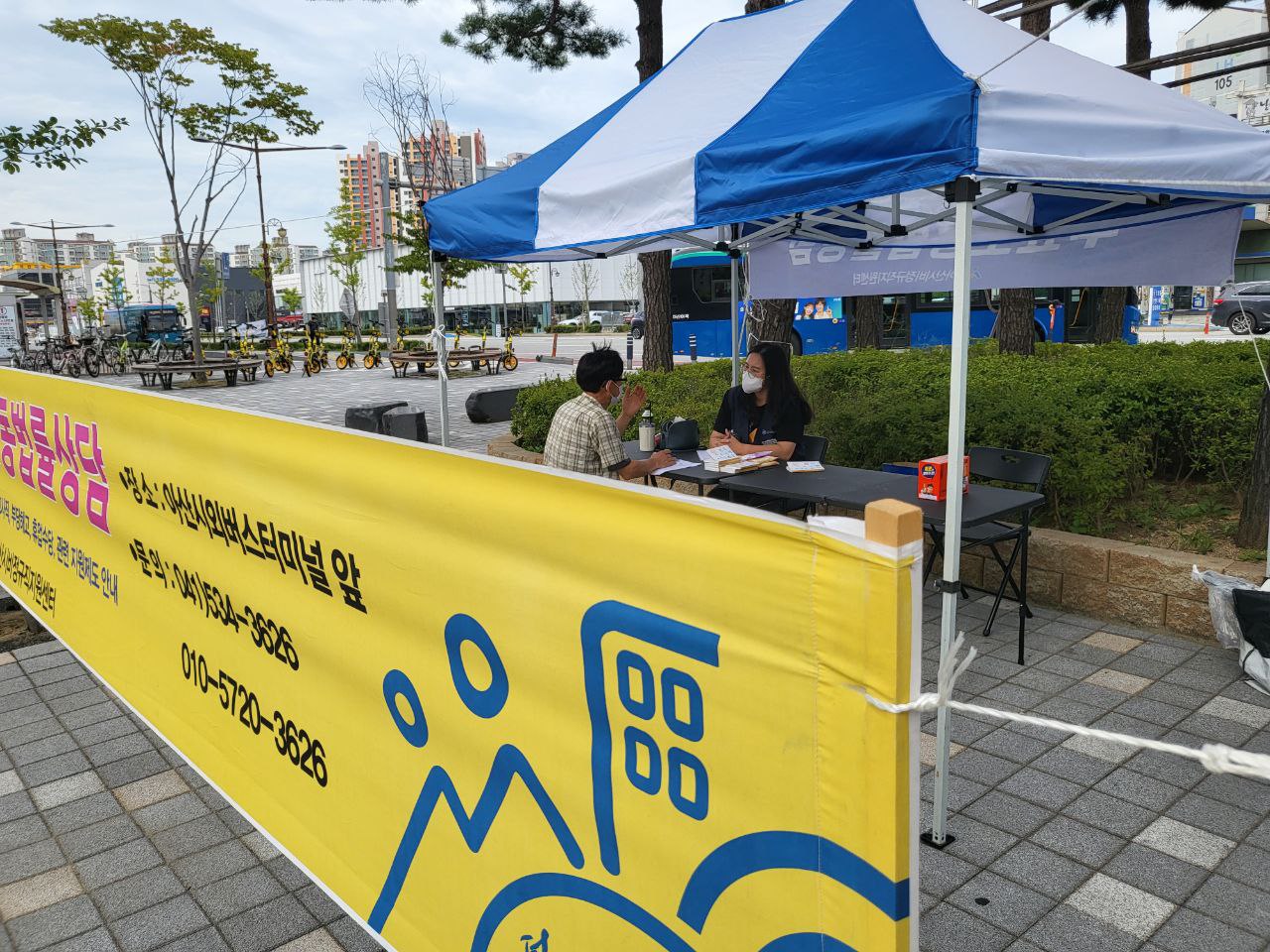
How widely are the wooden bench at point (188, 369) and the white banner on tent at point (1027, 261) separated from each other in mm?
17719

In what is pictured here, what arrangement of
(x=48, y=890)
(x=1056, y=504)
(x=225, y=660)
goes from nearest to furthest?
1. (x=225, y=660)
2. (x=48, y=890)
3. (x=1056, y=504)

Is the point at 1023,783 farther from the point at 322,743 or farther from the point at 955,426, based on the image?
the point at 322,743

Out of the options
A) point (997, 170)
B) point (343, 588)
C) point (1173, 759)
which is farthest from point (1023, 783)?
point (343, 588)

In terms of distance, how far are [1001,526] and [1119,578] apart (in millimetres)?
729

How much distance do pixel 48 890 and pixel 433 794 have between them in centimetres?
211

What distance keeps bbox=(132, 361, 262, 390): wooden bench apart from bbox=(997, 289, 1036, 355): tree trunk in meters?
17.6

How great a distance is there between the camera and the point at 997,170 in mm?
2717

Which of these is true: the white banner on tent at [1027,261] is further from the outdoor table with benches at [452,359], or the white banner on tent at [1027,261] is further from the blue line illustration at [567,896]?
the outdoor table with benches at [452,359]

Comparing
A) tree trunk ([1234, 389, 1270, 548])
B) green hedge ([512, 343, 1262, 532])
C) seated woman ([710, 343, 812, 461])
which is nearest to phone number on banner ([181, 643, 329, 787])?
seated woman ([710, 343, 812, 461])

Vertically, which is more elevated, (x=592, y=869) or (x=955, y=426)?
(x=955, y=426)

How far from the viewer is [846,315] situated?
24.5 metres

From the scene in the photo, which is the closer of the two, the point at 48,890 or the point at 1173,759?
A: the point at 48,890

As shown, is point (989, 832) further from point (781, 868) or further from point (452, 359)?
point (452, 359)

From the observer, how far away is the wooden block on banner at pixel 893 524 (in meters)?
1.05
